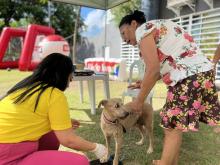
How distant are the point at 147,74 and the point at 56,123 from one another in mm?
731

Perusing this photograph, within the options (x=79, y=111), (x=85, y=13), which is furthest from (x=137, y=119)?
(x=85, y=13)

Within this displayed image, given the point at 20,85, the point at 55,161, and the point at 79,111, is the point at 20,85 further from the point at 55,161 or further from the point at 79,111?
the point at 79,111

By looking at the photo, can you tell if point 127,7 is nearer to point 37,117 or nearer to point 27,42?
point 27,42

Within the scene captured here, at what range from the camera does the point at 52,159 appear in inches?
80.9

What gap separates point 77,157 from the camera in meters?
2.12

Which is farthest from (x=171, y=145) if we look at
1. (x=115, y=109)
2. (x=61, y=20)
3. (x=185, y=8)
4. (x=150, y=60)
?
(x=61, y=20)

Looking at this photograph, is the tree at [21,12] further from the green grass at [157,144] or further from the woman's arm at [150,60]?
the woman's arm at [150,60]

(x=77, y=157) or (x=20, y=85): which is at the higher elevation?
(x=20, y=85)

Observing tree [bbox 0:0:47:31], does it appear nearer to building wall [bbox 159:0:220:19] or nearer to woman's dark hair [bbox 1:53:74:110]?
building wall [bbox 159:0:220:19]

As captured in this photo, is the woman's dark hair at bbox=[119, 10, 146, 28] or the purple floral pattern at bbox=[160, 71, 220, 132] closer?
the purple floral pattern at bbox=[160, 71, 220, 132]

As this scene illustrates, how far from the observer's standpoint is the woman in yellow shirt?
2027mm

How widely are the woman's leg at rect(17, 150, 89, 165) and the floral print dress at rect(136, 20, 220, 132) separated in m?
0.71

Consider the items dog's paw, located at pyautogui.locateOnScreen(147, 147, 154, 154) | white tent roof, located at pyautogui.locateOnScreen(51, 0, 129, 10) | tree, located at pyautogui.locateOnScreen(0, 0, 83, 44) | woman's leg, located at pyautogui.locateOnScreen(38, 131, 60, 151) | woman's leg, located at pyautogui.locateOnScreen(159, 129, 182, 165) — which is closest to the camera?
woman's leg, located at pyautogui.locateOnScreen(159, 129, 182, 165)

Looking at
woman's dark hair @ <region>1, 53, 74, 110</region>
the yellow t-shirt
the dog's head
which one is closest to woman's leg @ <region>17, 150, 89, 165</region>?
the yellow t-shirt
